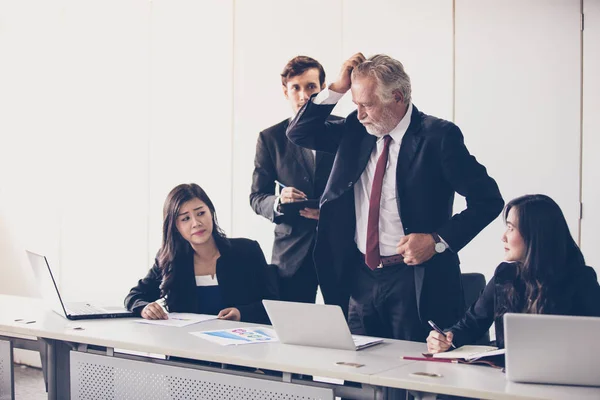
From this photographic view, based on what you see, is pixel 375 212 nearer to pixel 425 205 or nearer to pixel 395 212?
pixel 395 212

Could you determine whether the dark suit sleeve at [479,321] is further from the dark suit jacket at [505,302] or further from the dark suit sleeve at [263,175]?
the dark suit sleeve at [263,175]

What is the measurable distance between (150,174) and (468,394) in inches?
Answer: 141

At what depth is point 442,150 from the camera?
2816 mm

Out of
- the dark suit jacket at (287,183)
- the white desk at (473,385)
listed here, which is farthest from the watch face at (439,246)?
the dark suit jacket at (287,183)

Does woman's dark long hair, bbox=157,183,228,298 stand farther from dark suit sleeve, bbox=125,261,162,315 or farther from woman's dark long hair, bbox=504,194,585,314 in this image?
woman's dark long hair, bbox=504,194,585,314

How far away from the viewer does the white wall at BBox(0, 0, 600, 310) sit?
3.71 m

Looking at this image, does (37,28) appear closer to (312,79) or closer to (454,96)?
(312,79)

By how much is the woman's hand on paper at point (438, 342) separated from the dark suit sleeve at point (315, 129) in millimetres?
1021

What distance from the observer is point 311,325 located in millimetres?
2447

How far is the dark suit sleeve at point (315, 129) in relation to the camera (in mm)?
3098

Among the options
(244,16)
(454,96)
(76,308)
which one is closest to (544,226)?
(454,96)

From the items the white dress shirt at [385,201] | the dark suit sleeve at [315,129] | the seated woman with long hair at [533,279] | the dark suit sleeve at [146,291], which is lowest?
the dark suit sleeve at [146,291]

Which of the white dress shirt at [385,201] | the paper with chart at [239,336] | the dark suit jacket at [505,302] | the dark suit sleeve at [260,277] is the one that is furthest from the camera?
the dark suit sleeve at [260,277]

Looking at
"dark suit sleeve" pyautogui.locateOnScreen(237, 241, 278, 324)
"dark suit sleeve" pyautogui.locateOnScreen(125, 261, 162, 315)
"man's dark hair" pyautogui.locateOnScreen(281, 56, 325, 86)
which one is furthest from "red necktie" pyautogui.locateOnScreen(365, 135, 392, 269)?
"dark suit sleeve" pyautogui.locateOnScreen(125, 261, 162, 315)
